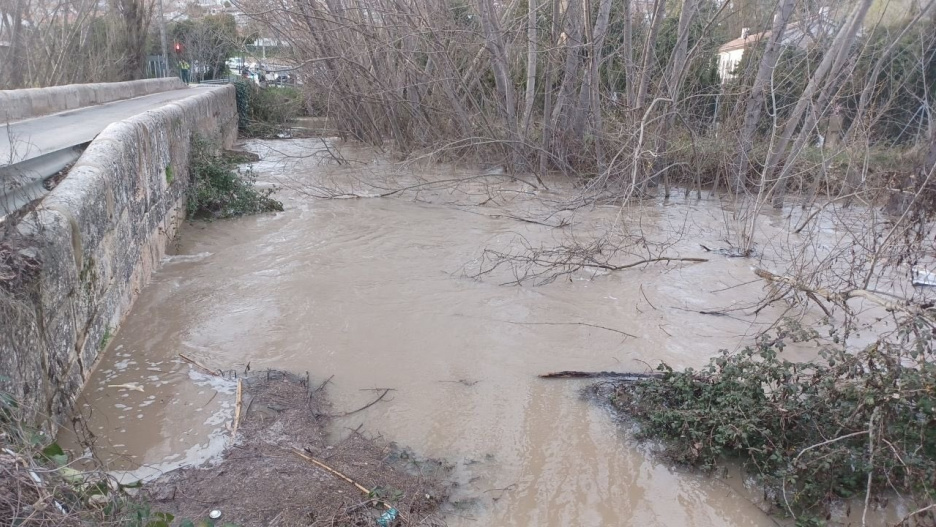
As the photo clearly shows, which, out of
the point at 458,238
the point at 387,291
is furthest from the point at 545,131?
the point at 387,291

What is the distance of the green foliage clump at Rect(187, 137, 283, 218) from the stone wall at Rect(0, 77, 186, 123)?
226 cm

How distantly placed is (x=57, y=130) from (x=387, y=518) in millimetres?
7706

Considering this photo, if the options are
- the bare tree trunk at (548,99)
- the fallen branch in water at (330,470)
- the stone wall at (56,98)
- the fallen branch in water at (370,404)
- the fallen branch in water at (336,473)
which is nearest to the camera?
the fallen branch in water at (336,473)

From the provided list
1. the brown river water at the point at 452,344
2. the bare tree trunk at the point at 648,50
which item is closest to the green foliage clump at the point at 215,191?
the brown river water at the point at 452,344

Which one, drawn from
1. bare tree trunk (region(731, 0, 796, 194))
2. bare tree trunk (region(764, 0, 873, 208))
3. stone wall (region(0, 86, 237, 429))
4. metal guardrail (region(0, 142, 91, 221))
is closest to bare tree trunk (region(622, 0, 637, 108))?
bare tree trunk (region(731, 0, 796, 194))

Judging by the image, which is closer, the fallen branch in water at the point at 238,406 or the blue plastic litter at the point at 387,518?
the blue plastic litter at the point at 387,518

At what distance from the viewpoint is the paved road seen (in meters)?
6.03

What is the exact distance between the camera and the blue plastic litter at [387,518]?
127 inches

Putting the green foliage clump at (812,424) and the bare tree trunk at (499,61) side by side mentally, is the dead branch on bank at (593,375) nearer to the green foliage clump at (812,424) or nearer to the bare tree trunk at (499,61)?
the green foliage clump at (812,424)

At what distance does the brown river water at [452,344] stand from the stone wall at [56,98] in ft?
10.8

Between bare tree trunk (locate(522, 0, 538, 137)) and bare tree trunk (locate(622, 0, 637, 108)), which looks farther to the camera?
bare tree trunk (locate(522, 0, 538, 137))

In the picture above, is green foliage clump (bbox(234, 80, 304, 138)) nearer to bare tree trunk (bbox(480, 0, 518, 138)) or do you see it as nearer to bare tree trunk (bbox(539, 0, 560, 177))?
bare tree trunk (bbox(480, 0, 518, 138))

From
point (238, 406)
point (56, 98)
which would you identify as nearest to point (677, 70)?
point (238, 406)

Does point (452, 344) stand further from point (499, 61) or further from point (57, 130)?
point (499, 61)
